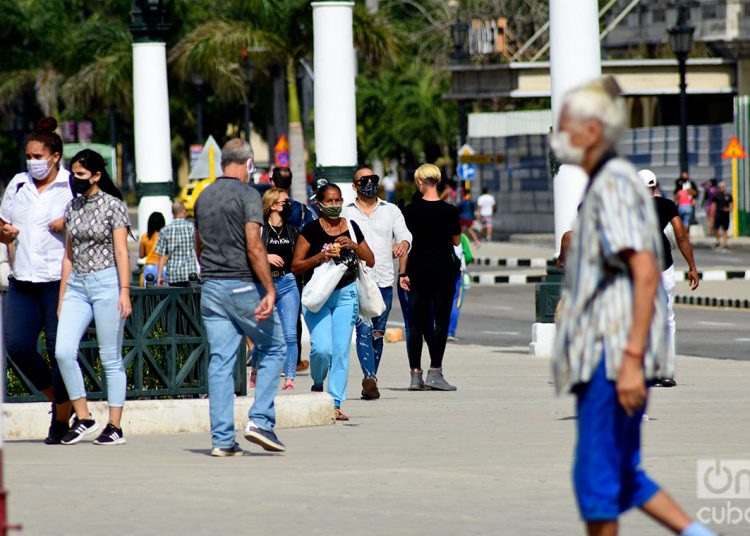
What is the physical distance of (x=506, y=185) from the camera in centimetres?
5206

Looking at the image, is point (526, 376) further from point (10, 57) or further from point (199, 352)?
point (10, 57)

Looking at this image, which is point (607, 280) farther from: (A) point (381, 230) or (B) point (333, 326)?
(A) point (381, 230)

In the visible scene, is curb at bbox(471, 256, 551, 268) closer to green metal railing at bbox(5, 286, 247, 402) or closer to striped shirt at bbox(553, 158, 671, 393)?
green metal railing at bbox(5, 286, 247, 402)

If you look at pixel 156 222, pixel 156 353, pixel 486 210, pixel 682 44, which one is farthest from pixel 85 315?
pixel 486 210

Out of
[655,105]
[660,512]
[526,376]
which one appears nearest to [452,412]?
[526,376]

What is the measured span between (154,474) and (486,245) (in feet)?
121

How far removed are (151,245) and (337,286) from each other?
9420mm

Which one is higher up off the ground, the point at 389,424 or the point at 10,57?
the point at 10,57

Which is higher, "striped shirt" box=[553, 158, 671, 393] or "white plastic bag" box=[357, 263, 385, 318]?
"striped shirt" box=[553, 158, 671, 393]

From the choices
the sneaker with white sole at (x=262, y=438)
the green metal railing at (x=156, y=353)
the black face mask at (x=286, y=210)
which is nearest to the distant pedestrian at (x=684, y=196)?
the black face mask at (x=286, y=210)

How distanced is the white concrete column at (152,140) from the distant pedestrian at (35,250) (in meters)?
13.0

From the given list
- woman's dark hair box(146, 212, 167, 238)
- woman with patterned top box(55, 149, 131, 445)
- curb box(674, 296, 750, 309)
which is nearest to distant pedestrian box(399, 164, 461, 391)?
woman with patterned top box(55, 149, 131, 445)

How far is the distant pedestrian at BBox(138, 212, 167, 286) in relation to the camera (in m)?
20.5

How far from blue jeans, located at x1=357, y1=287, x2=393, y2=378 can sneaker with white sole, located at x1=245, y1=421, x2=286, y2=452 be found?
308cm
